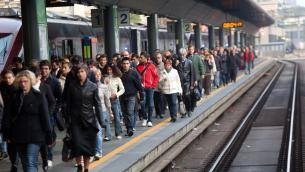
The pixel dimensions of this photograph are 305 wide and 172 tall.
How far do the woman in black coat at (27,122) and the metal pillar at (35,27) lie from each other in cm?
659

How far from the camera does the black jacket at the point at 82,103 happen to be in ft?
30.2

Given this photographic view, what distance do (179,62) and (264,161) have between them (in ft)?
16.8

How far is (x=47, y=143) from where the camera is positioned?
8.23 metres

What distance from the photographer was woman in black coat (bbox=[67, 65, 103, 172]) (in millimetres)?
9180

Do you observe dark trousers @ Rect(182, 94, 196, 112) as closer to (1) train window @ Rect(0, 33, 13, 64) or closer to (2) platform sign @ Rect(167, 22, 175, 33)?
(1) train window @ Rect(0, 33, 13, 64)

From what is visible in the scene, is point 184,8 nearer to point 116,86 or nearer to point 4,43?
point 4,43

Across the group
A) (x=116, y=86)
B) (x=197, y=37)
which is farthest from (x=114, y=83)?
(x=197, y=37)

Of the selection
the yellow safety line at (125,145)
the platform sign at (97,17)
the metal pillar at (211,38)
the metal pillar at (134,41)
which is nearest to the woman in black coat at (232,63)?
the metal pillar at (134,41)

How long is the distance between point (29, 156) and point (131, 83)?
564 cm

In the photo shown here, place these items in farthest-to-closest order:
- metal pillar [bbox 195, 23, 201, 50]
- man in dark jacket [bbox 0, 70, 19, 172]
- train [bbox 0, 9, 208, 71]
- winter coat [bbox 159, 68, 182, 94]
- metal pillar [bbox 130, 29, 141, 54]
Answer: metal pillar [bbox 195, 23, 201, 50]
metal pillar [bbox 130, 29, 141, 54]
train [bbox 0, 9, 208, 71]
winter coat [bbox 159, 68, 182, 94]
man in dark jacket [bbox 0, 70, 19, 172]

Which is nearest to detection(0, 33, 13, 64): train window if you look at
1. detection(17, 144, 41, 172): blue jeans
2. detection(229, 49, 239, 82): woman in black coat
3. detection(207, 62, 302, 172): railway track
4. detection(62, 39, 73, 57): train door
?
detection(62, 39, 73, 57): train door

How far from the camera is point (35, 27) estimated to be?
14531 mm

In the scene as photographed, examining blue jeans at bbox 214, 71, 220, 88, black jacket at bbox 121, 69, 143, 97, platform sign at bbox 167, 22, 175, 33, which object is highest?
platform sign at bbox 167, 22, 175, 33

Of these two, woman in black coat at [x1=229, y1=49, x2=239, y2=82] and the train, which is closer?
the train
